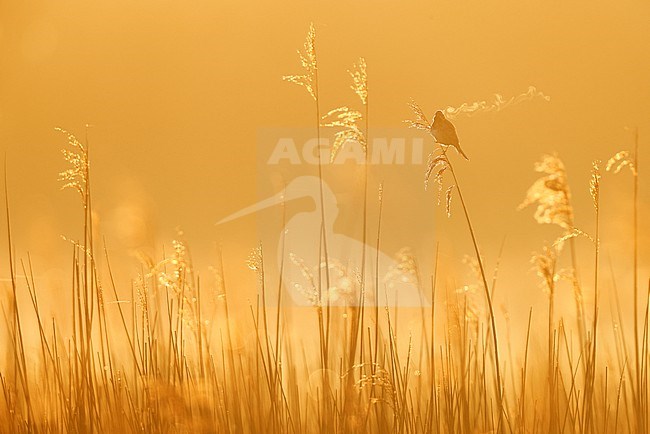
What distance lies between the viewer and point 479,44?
108 inches

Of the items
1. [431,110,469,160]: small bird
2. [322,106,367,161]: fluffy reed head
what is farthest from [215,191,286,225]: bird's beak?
[431,110,469,160]: small bird

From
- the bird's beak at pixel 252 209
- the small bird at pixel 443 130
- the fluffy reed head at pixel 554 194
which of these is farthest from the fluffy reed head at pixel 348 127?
the bird's beak at pixel 252 209

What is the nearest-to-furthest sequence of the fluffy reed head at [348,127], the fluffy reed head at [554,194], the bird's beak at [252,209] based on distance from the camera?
the fluffy reed head at [554,194] → the fluffy reed head at [348,127] → the bird's beak at [252,209]

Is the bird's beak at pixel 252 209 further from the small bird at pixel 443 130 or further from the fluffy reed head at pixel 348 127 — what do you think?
the small bird at pixel 443 130

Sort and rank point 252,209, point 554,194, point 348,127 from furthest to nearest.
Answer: point 252,209, point 348,127, point 554,194

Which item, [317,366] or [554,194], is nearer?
[554,194]

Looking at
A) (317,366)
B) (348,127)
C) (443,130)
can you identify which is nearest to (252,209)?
(317,366)

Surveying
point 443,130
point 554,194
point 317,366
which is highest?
point 443,130

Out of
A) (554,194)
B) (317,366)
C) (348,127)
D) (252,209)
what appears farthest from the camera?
(252,209)

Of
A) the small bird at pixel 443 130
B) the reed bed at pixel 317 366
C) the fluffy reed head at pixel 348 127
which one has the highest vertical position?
the fluffy reed head at pixel 348 127

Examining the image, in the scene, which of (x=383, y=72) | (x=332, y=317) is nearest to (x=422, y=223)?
(x=383, y=72)

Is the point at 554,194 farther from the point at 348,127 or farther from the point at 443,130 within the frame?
the point at 348,127

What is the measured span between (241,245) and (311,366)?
2.78 feet

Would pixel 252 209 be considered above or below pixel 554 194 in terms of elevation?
above
